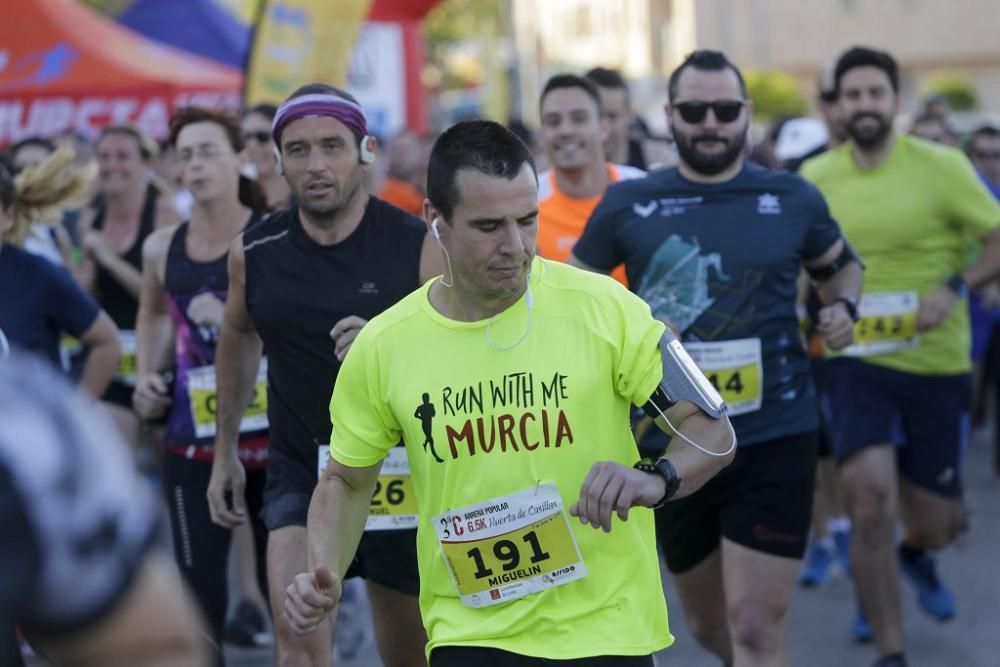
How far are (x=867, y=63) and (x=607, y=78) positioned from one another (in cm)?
225

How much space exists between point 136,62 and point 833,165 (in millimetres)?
8451

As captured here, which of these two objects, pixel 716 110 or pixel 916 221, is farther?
pixel 916 221

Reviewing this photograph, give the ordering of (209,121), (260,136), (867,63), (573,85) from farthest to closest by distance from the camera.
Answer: (260,136), (573,85), (867,63), (209,121)

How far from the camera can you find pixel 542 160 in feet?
42.8

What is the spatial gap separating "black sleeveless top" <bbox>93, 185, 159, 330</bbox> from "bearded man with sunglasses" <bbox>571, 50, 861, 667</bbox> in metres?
3.33

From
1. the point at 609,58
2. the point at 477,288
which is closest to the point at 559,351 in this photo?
the point at 477,288

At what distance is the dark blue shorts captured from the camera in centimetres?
708

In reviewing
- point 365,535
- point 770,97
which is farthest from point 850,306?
point 770,97

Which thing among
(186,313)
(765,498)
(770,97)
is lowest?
(770,97)

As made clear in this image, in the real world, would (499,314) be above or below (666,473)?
above

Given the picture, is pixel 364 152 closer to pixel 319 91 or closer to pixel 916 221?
pixel 319 91

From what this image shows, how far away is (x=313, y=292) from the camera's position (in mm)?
5145

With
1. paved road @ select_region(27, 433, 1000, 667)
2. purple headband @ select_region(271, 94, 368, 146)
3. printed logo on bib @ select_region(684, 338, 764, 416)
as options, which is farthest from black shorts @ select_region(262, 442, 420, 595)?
paved road @ select_region(27, 433, 1000, 667)

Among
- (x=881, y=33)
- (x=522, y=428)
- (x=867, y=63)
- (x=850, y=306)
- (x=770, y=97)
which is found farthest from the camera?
(x=881, y=33)
